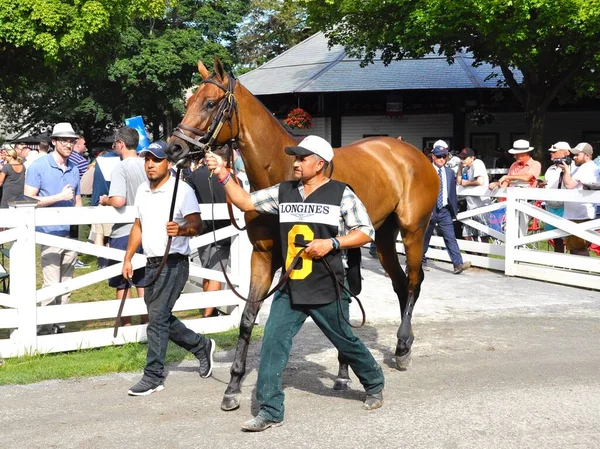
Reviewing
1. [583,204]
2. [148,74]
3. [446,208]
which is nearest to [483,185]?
[446,208]

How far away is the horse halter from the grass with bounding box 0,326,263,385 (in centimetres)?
238

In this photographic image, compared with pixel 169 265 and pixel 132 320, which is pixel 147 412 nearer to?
pixel 169 265

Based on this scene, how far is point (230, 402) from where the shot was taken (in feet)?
18.0

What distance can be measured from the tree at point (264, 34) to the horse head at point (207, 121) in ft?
148

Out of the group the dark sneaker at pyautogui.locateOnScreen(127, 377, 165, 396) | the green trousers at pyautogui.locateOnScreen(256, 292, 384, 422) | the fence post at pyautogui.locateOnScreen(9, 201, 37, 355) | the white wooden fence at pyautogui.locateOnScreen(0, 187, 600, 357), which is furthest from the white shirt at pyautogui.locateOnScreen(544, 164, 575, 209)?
the fence post at pyautogui.locateOnScreen(9, 201, 37, 355)

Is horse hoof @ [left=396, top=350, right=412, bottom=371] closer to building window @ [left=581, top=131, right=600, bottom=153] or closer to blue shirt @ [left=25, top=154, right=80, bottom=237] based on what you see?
blue shirt @ [left=25, top=154, right=80, bottom=237]

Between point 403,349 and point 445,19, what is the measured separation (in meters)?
17.4

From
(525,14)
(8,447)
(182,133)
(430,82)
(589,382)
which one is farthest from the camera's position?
(430,82)

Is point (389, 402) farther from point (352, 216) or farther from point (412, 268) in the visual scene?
point (412, 268)

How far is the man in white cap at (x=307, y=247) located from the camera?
4973mm

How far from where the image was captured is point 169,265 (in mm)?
5996

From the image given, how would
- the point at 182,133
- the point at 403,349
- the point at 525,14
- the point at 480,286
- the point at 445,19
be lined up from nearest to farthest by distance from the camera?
the point at 182,133 < the point at 403,349 < the point at 480,286 < the point at 525,14 < the point at 445,19

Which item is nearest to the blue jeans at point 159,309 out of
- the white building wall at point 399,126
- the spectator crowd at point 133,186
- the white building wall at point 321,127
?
the spectator crowd at point 133,186

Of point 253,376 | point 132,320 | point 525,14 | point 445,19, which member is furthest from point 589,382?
point 445,19
